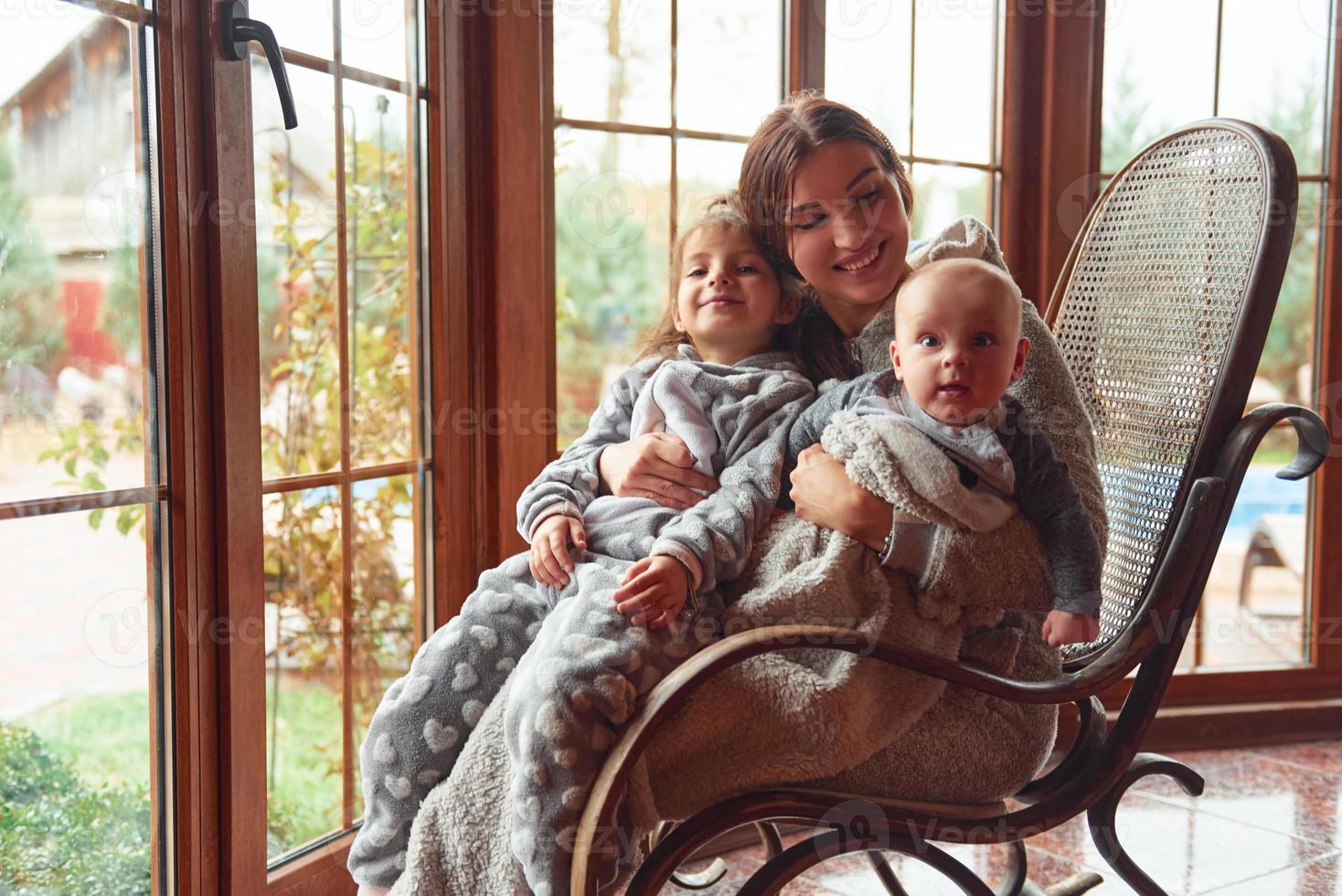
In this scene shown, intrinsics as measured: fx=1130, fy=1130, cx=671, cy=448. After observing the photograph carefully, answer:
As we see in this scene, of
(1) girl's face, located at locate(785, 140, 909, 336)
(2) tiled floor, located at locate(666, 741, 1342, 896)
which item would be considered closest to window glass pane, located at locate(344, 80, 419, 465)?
(1) girl's face, located at locate(785, 140, 909, 336)

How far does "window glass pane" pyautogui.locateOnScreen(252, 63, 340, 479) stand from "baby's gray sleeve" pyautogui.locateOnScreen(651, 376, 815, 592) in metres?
0.83

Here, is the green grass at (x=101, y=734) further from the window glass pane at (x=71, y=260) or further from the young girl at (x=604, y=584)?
the young girl at (x=604, y=584)

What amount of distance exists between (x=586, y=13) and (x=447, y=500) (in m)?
0.95

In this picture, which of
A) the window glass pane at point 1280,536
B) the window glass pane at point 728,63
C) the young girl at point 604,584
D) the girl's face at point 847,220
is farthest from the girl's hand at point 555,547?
the window glass pane at point 1280,536

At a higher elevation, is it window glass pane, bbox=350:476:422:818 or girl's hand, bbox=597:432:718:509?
girl's hand, bbox=597:432:718:509

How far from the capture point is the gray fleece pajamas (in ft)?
3.77

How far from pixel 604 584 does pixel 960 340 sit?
0.48 metres

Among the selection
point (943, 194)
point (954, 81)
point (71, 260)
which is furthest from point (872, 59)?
point (71, 260)

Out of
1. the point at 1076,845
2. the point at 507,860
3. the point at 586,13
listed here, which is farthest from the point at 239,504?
the point at 1076,845

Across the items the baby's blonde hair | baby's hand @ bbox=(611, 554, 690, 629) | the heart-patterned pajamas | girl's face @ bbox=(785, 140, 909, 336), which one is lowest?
the heart-patterned pajamas

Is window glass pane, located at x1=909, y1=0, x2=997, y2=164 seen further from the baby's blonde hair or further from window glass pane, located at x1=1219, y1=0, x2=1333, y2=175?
the baby's blonde hair

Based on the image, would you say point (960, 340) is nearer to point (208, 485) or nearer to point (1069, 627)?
point (1069, 627)

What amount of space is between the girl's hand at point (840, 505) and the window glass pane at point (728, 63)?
3.75 ft

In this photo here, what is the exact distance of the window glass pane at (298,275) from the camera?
181 cm
